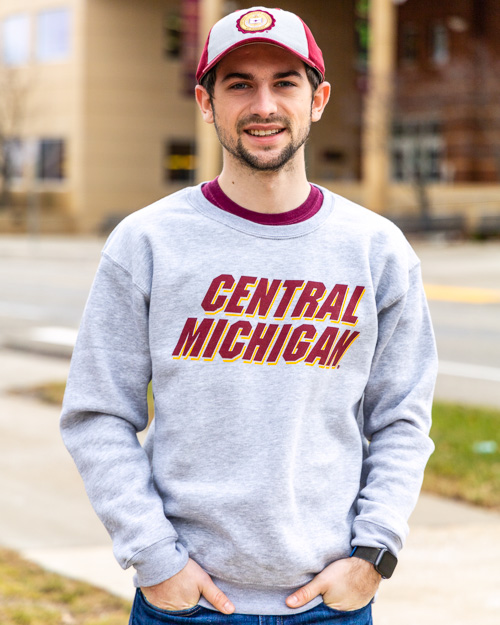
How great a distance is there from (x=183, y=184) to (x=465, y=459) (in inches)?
1500

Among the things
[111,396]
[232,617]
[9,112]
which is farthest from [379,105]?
[232,617]

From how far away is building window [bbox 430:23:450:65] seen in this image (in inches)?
1511

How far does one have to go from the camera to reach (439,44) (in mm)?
38781

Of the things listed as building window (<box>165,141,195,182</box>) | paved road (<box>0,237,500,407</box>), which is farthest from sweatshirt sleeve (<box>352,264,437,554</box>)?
building window (<box>165,141,195,182</box>)

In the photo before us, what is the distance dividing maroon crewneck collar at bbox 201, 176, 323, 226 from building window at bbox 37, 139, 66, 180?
41.3 metres

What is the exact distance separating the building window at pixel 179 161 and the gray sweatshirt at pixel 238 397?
41995mm

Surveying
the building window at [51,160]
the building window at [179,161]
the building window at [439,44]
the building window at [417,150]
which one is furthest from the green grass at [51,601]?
the building window at [179,161]

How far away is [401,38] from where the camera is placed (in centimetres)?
3997

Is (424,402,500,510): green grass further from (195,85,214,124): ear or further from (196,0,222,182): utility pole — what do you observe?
(196,0,222,182): utility pole

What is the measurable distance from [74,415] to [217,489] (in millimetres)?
372

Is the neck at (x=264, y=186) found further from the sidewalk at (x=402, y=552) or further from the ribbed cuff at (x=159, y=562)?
the sidewalk at (x=402, y=552)

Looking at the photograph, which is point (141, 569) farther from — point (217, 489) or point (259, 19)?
point (259, 19)

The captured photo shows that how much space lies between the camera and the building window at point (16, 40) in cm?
4341

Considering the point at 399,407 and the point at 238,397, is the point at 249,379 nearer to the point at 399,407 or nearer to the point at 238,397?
the point at 238,397
